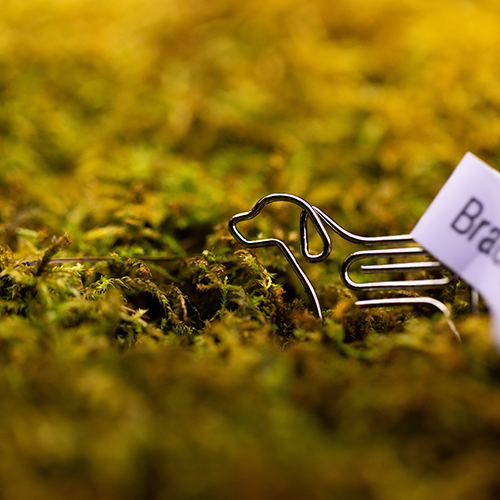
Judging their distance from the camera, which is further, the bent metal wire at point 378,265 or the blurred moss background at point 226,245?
the bent metal wire at point 378,265

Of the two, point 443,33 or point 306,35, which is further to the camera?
point 306,35

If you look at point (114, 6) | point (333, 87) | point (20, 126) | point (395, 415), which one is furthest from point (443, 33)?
point (395, 415)

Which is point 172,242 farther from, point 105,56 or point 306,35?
point 306,35

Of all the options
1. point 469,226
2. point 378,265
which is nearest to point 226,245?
point 378,265

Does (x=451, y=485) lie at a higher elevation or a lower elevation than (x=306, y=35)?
lower

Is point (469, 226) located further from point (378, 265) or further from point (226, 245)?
point (226, 245)
